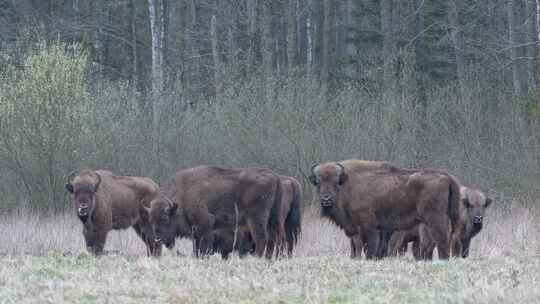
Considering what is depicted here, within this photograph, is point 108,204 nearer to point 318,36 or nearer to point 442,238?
point 442,238

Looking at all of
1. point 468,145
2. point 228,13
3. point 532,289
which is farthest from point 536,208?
point 228,13

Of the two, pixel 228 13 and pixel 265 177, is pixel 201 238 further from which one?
pixel 228 13

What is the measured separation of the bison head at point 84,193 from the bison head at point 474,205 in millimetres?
6404

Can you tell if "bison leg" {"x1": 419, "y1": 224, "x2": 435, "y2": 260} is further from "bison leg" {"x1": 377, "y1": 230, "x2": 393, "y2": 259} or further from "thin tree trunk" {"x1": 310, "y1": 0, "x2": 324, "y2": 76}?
"thin tree trunk" {"x1": 310, "y1": 0, "x2": 324, "y2": 76}

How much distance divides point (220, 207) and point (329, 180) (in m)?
1.95

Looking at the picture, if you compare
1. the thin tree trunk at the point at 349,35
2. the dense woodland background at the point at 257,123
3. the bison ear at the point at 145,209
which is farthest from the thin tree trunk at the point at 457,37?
the bison ear at the point at 145,209

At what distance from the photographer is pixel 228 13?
37.4 metres

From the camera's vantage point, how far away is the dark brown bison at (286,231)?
18062 mm

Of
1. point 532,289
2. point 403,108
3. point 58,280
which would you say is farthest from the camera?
point 403,108

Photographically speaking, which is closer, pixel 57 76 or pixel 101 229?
pixel 101 229

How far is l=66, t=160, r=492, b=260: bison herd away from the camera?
16188 mm

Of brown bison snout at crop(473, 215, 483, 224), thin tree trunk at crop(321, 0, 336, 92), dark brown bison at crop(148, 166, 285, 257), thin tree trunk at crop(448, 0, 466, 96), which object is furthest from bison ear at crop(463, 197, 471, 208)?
thin tree trunk at crop(321, 0, 336, 92)

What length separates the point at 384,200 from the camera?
16.4 m

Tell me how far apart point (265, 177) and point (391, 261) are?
9.30 feet
